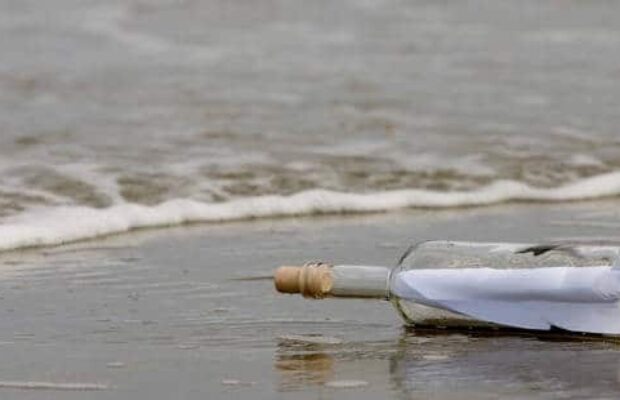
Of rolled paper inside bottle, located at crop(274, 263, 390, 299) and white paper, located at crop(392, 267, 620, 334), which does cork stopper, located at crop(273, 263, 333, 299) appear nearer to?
rolled paper inside bottle, located at crop(274, 263, 390, 299)

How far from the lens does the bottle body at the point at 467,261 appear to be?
12.6 feet

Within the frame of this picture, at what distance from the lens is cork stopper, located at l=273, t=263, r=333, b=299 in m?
3.83

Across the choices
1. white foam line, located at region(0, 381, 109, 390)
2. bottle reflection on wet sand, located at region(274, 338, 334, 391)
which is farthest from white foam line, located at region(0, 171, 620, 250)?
white foam line, located at region(0, 381, 109, 390)

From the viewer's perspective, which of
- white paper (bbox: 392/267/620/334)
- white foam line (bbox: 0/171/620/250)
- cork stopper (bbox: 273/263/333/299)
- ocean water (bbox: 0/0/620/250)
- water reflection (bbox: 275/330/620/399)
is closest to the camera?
water reflection (bbox: 275/330/620/399)

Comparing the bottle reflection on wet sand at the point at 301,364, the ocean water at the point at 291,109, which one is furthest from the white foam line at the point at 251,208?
the bottle reflection on wet sand at the point at 301,364

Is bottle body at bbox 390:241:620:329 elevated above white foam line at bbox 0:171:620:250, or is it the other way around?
white foam line at bbox 0:171:620:250

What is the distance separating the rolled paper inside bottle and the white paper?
0.15 ft

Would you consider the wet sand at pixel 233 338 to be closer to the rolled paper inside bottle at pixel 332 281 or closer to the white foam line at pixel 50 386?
the white foam line at pixel 50 386

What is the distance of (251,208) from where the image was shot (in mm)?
5953

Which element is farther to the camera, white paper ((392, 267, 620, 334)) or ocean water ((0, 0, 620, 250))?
ocean water ((0, 0, 620, 250))

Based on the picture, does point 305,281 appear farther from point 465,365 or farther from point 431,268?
point 465,365

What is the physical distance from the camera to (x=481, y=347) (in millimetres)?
3799

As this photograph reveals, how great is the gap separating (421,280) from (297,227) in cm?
189

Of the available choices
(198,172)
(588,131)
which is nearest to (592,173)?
(588,131)
